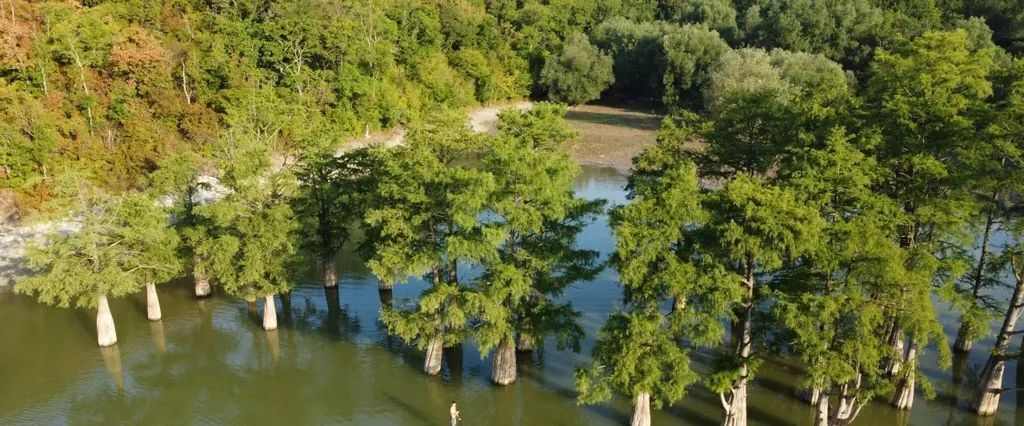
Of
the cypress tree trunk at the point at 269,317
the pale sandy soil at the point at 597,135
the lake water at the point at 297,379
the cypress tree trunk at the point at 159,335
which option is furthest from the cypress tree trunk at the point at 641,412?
the pale sandy soil at the point at 597,135

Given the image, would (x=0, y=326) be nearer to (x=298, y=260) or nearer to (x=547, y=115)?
(x=298, y=260)

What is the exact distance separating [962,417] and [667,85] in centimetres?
8261

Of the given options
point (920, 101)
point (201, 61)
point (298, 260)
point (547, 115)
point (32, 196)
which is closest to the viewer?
point (920, 101)

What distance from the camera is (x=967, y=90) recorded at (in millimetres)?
28672

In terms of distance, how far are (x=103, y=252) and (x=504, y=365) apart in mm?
21366

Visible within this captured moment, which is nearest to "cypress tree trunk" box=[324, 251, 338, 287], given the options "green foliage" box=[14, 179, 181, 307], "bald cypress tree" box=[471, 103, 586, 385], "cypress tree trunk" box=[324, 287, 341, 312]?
"cypress tree trunk" box=[324, 287, 341, 312]

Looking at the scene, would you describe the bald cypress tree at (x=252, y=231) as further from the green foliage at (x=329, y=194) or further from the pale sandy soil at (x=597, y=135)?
the pale sandy soil at (x=597, y=135)

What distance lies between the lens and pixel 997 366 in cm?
2770

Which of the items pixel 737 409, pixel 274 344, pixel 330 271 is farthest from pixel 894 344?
pixel 330 271

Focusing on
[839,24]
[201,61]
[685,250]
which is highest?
[839,24]

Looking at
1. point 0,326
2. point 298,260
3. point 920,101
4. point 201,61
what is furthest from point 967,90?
point 201,61

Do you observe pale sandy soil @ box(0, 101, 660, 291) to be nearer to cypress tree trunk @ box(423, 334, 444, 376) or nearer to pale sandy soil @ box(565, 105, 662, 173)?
pale sandy soil @ box(565, 105, 662, 173)

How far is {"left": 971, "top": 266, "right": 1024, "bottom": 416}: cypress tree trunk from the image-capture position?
26.6m

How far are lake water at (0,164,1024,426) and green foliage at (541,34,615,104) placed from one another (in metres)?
79.1
